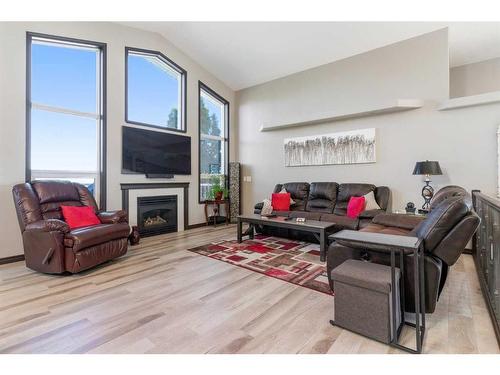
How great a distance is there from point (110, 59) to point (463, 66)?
6261 mm

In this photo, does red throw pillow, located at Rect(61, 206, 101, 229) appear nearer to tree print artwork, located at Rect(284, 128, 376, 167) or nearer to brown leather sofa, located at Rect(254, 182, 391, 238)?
brown leather sofa, located at Rect(254, 182, 391, 238)

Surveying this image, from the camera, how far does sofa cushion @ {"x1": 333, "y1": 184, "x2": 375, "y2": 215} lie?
4513mm

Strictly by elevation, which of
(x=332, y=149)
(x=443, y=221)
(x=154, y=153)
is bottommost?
(x=443, y=221)

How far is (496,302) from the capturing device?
186 centimetres

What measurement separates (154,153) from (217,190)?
162 cm

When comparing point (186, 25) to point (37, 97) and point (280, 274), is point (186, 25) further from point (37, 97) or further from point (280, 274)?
point (280, 274)

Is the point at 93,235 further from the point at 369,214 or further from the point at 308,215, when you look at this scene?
the point at 369,214

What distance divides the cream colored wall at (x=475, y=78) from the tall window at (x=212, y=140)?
4747mm

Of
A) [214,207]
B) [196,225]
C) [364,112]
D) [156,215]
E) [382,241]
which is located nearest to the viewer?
[382,241]

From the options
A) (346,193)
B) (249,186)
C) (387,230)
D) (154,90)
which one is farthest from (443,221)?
(154,90)

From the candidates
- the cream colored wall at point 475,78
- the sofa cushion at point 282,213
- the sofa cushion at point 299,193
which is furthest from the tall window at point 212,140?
the cream colored wall at point 475,78

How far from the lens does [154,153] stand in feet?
16.6

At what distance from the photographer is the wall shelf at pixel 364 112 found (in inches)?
164

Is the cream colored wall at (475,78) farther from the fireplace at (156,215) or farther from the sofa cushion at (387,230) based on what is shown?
the fireplace at (156,215)
